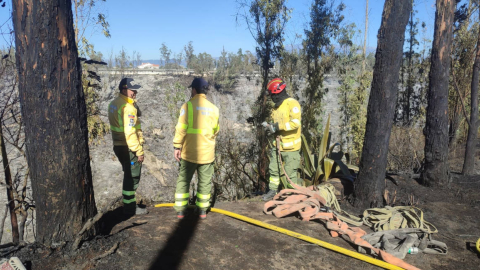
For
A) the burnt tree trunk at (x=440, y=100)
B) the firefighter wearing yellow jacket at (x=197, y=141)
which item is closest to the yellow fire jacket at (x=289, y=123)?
the firefighter wearing yellow jacket at (x=197, y=141)

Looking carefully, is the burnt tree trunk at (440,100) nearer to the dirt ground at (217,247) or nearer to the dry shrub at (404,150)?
the dirt ground at (217,247)

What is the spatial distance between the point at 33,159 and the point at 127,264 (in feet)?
4.01

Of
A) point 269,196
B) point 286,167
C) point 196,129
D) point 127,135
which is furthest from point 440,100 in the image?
point 127,135

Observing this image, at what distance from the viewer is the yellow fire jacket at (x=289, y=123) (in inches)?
198

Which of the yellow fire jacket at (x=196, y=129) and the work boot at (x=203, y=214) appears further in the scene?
the work boot at (x=203, y=214)

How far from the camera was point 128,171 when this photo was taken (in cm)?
419

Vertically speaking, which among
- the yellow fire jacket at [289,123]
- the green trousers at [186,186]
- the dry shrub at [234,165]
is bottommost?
the dry shrub at [234,165]

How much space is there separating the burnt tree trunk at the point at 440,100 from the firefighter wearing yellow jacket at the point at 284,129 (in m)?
2.50

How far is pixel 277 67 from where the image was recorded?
25.8 ft

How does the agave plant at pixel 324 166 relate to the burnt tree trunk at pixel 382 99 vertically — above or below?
below

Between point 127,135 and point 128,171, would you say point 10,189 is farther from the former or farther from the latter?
point 127,135

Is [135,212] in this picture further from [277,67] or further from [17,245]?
[277,67]

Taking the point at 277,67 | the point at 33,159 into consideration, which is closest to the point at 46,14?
the point at 33,159

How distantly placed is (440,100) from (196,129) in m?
4.51
